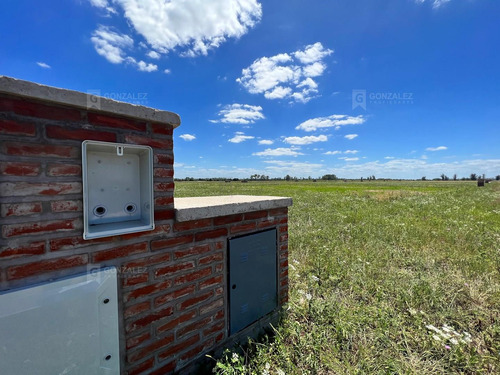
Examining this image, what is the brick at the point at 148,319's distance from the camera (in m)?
1.51

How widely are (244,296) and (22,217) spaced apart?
1.75 metres

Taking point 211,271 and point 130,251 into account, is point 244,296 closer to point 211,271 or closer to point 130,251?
point 211,271

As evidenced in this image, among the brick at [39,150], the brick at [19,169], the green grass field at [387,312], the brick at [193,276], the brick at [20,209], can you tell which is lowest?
the green grass field at [387,312]

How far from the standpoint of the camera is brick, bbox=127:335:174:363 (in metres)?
1.52

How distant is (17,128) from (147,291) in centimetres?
117

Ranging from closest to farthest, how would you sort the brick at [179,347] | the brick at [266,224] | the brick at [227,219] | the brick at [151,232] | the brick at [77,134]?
the brick at [77,134]
the brick at [151,232]
the brick at [179,347]
the brick at [227,219]
the brick at [266,224]

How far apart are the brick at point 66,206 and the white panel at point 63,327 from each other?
379 mm

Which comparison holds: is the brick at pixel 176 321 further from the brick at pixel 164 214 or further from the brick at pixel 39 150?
the brick at pixel 39 150

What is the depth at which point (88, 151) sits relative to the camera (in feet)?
4.45

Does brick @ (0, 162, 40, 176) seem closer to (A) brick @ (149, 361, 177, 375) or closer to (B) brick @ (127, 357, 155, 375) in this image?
(B) brick @ (127, 357, 155, 375)

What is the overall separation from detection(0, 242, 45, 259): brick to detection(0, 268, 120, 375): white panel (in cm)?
17

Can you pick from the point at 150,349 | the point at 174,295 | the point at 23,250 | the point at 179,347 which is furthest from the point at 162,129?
the point at 179,347

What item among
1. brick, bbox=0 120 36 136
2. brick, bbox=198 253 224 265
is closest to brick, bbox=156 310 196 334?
brick, bbox=198 253 224 265

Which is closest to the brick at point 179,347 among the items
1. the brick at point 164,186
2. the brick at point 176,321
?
the brick at point 176,321
